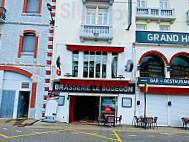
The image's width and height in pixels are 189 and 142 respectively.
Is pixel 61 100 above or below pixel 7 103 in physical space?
above

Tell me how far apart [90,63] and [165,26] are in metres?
7.58

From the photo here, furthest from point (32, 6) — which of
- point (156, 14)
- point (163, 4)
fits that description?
point (163, 4)

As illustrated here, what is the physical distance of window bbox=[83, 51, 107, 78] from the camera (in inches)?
512

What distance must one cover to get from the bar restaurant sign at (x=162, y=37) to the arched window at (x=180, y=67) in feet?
4.39

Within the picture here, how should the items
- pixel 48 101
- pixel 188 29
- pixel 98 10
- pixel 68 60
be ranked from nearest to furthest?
pixel 48 101 → pixel 68 60 → pixel 98 10 → pixel 188 29

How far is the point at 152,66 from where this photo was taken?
13641 mm

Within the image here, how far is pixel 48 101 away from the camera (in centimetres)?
1192

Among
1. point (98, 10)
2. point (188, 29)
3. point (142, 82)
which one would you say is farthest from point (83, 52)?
point (188, 29)

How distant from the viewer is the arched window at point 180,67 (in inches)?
535

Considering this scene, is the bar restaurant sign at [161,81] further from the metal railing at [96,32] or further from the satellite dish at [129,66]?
the metal railing at [96,32]

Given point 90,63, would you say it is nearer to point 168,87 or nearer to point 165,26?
point 168,87

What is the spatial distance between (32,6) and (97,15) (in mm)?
5310

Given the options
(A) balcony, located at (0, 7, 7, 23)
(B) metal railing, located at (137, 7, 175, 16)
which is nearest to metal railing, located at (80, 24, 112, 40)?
(B) metal railing, located at (137, 7, 175, 16)

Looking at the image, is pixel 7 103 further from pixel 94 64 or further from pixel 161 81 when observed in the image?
pixel 161 81
